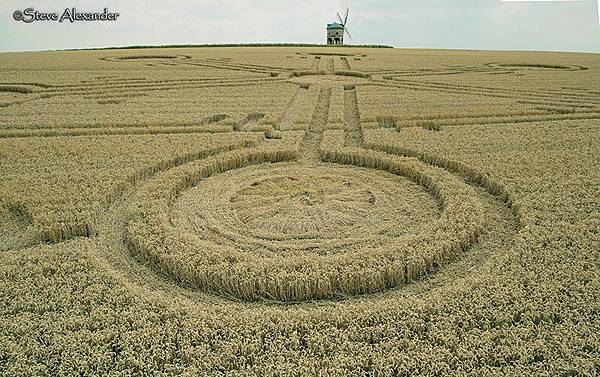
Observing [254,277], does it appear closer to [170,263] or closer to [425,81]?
[170,263]

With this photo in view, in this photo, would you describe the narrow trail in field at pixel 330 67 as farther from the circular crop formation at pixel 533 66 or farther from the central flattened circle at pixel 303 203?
the central flattened circle at pixel 303 203

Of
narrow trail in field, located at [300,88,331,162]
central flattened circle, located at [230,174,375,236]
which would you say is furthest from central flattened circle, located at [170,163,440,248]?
narrow trail in field, located at [300,88,331,162]

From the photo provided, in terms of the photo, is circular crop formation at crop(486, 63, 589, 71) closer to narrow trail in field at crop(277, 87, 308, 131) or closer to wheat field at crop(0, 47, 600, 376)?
narrow trail in field at crop(277, 87, 308, 131)

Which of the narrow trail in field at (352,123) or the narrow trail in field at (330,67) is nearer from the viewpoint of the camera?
the narrow trail in field at (352,123)

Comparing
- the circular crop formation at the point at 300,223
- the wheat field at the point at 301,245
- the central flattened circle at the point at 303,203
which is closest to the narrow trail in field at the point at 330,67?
the wheat field at the point at 301,245

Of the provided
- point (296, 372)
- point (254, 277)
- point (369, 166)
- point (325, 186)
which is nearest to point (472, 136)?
point (369, 166)

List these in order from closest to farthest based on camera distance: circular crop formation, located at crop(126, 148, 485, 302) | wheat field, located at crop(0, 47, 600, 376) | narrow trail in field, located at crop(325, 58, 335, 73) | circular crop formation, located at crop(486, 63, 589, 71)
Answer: wheat field, located at crop(0, 47, 600, 376), circular crop formation, located at crop(126, 148, 485, 302), narrow trail in field, located at crop(325, 58, 335, 73), circular crop formation, located at crop(486, 63, 589, 71)
